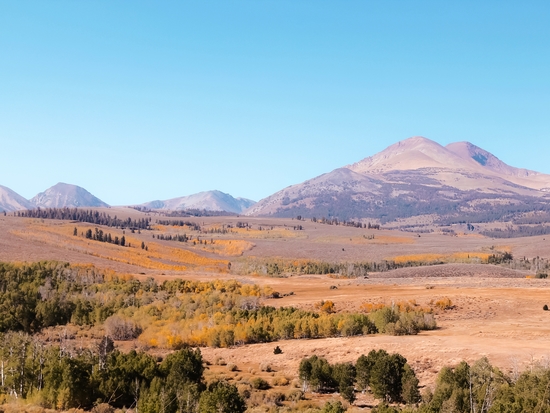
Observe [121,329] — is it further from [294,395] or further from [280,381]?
[294,395]

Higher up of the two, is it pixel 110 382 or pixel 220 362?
pixel 110 382

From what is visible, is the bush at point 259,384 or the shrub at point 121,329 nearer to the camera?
the bush at point 259,384

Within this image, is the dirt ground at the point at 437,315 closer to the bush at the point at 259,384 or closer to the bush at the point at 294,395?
the bush at the point at 259,384

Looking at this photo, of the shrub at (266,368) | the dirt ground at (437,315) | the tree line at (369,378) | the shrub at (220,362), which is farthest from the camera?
the shrub at (220,362)

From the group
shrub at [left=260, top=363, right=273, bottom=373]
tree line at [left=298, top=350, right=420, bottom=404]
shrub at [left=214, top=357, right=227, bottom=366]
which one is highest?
tree line at [left=298, top=350, right=420, bottom=404]

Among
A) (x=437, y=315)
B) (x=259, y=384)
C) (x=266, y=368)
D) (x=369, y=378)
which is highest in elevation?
(x=437, y=315)

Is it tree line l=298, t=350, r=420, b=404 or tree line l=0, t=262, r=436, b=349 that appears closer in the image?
tree line l=298, t=350, r=420, b=404

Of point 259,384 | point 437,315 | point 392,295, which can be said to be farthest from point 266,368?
point 392,295

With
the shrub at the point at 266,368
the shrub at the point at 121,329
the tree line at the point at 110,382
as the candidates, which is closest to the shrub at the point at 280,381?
the shrub at the point at 266,368

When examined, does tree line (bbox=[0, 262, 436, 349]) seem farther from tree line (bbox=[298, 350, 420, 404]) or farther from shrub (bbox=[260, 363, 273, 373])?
tree line (bbox=[298, 350, 420, 404])

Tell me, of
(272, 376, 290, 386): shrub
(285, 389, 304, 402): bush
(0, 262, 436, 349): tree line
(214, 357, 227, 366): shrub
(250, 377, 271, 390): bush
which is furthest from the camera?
(0, 262, 436, 349): tree line

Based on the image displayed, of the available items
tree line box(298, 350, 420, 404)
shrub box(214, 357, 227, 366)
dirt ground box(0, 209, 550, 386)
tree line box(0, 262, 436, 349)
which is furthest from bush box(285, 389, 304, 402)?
tree line box(0, 262, 436, 349)

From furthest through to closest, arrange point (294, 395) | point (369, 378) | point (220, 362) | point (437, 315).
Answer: point (437, 315) → point (220, 362) → point (369, 378) → point (294, 395)

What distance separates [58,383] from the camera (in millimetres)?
A: 36531
